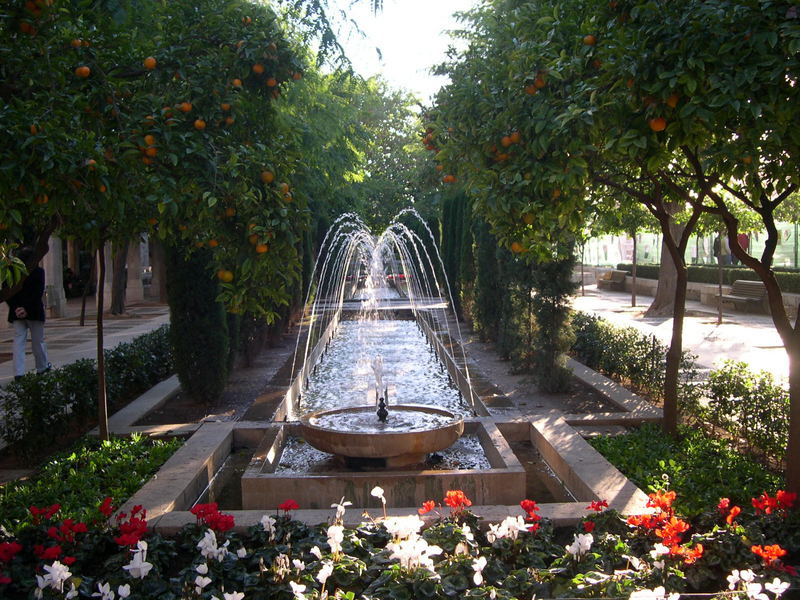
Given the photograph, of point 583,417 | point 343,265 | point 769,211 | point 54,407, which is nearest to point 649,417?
point 583,417

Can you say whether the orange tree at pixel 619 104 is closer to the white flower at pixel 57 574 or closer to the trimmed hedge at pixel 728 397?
the trimmed hedge at pixel 728 397

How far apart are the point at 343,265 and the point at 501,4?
55.7 ft

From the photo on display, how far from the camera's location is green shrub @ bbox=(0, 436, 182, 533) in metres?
4.73

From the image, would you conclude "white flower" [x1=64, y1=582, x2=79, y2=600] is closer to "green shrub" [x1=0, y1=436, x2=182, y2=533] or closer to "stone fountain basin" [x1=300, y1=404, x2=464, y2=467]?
"green shrub" [x1=0, y1=436, x2=182, y2=533]

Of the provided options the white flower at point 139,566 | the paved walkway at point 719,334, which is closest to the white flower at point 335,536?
the white flower at point 139,566

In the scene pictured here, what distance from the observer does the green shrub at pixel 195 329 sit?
26.7 ft

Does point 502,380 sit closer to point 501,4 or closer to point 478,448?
point 478,448

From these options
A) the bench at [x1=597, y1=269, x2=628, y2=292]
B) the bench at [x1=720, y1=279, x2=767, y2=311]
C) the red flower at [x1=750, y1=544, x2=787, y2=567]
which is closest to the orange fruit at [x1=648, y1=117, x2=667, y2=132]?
the red flower at [x1=750, y1=544, x2=787, y2=567]

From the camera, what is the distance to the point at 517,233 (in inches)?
163

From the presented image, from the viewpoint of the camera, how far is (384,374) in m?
10.2

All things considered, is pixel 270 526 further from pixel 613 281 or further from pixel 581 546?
pixel 613 281

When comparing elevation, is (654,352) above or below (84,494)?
above

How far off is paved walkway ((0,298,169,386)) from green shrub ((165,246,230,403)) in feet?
10.8

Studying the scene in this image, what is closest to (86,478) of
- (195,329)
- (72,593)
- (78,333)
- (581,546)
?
(72,593)
